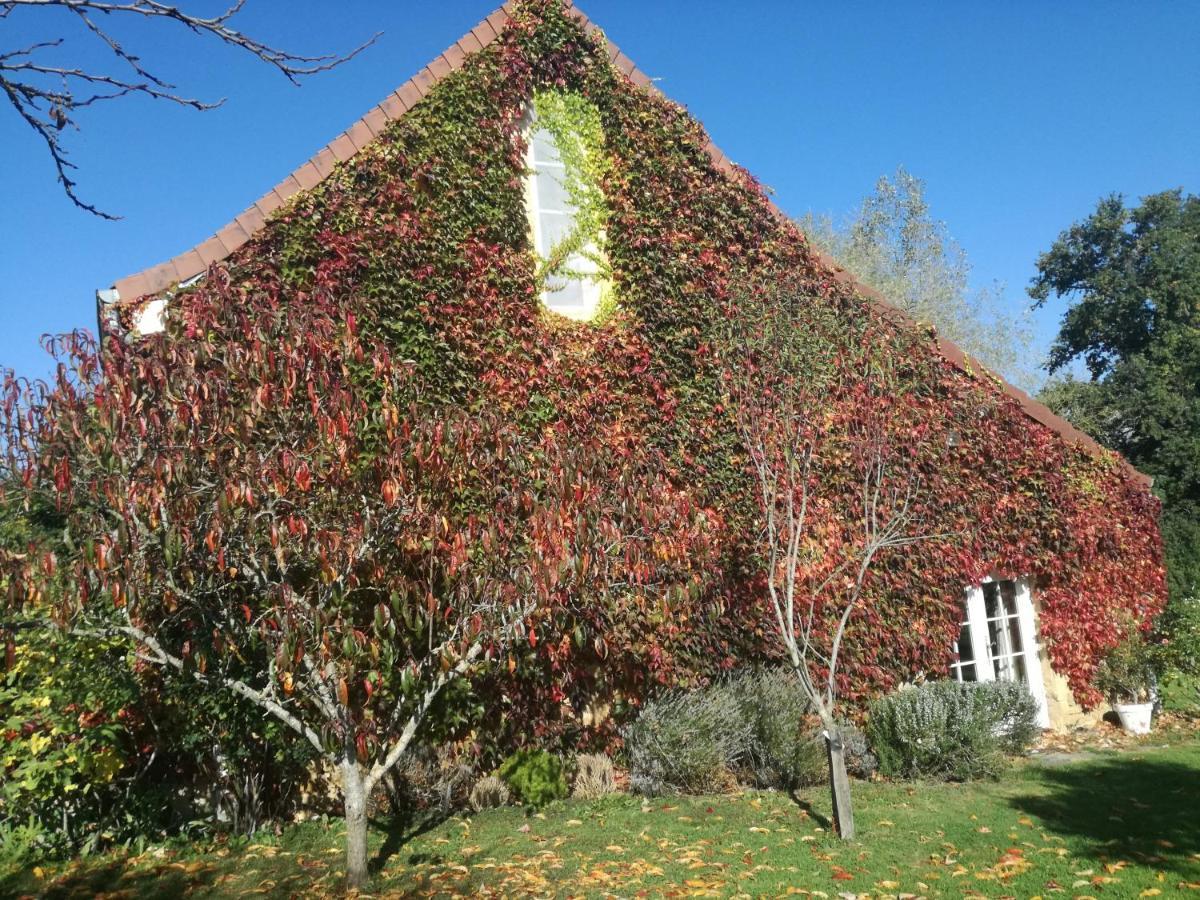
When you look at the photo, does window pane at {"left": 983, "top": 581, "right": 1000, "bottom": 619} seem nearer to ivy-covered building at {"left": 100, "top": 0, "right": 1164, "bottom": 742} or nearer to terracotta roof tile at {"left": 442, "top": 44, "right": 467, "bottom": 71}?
ivy-covered building at {"left": 100, "top": 0, "right": 1164, "bottom": 742}

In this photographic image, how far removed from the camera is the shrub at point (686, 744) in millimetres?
7984

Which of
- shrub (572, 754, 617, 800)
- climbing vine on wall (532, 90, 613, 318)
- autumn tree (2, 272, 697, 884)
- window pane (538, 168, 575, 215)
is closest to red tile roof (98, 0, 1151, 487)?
climbing vine on wall (532, 90, 613, 318)

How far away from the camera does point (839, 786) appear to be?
21.4 feet

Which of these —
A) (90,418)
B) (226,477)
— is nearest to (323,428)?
(226,477)

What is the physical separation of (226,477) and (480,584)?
170 cm

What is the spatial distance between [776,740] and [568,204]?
245 inches

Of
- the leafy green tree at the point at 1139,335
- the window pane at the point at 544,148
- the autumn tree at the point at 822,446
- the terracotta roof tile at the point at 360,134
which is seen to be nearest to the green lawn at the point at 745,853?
the autumn tree at the point at 822,446

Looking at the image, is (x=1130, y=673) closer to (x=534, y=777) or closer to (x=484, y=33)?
(x=534, y=777)

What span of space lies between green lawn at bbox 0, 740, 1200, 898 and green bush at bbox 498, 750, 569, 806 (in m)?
0.19

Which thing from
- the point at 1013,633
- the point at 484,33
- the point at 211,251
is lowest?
the point at 1013,633

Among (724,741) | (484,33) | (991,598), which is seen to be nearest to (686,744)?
(724,741)

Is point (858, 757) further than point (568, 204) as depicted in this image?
No

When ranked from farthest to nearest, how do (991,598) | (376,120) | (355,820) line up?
(991,598) → (376,120) → (355,820)

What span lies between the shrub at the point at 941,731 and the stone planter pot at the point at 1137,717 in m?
3.36
